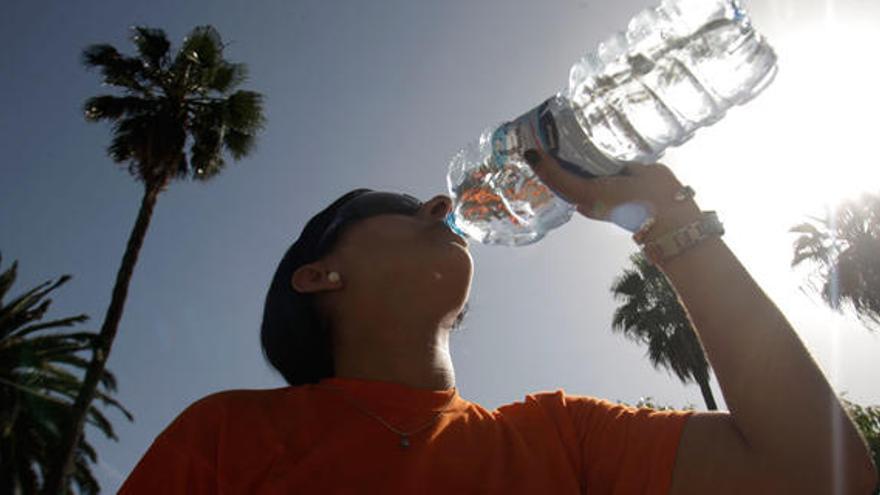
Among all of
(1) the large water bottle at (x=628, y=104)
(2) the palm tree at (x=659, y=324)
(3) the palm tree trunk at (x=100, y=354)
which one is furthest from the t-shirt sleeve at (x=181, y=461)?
(2) the palm tree at (x=659, y=324)

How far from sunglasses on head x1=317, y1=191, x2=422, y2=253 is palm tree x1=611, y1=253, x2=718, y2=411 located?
1488cm

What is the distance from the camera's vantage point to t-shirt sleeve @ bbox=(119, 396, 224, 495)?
1.45 metres

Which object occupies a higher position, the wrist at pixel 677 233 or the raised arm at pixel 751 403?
the wrist at pixel 677 233

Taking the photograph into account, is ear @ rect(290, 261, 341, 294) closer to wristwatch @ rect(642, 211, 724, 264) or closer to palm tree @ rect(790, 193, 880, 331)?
wristwatch @ rect(642, 211, 724, 264)

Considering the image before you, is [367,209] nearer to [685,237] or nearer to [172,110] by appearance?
[685,237]

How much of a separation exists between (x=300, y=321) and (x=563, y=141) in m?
1.21

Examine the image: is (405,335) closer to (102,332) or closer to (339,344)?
(339,344)

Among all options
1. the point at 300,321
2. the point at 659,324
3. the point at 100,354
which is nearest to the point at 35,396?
the point at 100,354

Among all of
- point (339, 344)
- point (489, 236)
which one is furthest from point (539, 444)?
point (489, 236)

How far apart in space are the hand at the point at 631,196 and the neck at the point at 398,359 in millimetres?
674

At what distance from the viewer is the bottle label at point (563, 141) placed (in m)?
2.07

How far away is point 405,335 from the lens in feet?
6.88

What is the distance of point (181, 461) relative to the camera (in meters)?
Answer: 1.49

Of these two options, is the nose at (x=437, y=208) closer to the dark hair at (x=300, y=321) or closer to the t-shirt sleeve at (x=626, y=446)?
the dark hair at (x=300, y=321)
